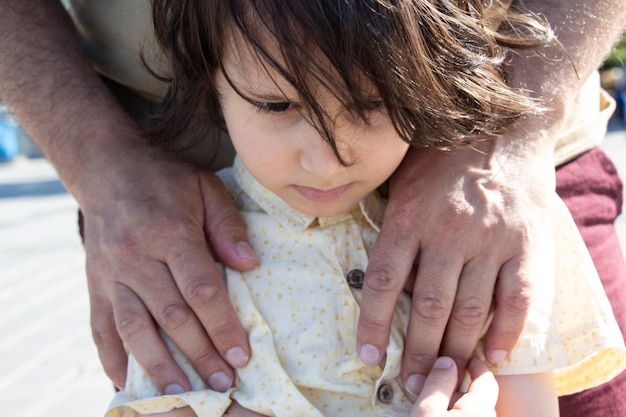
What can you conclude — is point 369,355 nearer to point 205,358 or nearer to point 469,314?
point 469,314

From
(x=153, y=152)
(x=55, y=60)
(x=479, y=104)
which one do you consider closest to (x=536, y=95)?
(x=479, y=104)

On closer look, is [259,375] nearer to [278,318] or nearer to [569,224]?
[278,318]

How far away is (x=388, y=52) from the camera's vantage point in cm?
133

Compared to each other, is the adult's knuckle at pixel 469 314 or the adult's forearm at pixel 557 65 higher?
the adult's forearm at pixel 557 65

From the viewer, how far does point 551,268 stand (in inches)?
61.7

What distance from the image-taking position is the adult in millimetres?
1511

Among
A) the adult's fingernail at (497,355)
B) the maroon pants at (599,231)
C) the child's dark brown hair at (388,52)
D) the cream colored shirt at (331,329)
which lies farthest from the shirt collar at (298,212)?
the maroon pants at (599,231)

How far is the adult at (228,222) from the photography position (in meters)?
1.51

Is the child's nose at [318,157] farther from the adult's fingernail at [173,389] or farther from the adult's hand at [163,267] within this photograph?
the adult's fingernail at [173,389]

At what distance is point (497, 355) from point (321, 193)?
0.42 metres

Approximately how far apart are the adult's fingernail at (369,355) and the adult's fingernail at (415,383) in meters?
0.07

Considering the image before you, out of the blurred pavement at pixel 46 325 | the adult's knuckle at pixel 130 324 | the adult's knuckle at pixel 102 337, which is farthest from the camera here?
the blurred pavement at pixel 46 325

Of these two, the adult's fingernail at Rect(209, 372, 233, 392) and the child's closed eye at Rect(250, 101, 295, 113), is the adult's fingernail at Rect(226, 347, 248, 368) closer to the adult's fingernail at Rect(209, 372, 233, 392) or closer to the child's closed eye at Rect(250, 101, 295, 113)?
the adult's fingernail at Rect(209, 372, 233, 392)

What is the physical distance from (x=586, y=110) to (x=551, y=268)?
0.54 meters
